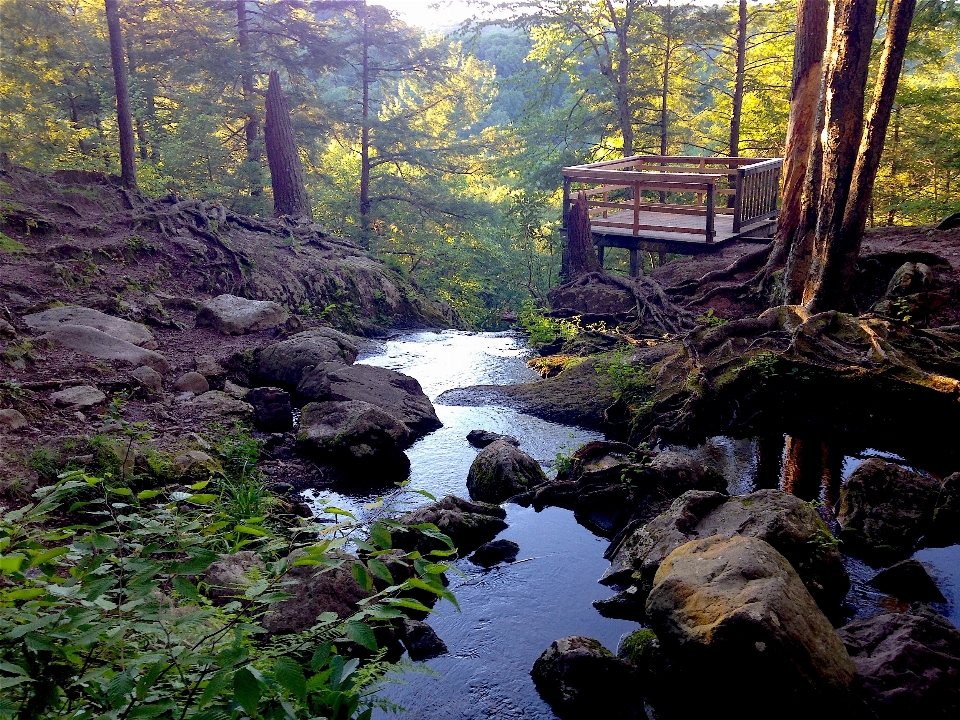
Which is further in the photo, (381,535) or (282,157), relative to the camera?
(282,157)

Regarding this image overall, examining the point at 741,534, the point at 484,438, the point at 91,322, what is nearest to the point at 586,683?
the point at 741,534

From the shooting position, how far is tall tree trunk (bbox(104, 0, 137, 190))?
16719 millimetres

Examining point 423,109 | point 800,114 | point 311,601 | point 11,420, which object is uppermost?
point 423,109

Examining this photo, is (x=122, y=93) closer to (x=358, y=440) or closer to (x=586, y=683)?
(x=358, y=440)

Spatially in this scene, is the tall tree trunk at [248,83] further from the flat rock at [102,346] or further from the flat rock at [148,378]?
the flat rock at [148,378]

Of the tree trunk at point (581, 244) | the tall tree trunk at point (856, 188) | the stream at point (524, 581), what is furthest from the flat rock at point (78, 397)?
the tree trunk at point (581, 244)

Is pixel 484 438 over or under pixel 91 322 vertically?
under

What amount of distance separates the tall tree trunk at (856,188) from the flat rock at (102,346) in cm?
955

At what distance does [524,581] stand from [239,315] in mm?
8723

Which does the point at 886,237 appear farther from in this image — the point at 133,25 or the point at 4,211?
the point at 133,25

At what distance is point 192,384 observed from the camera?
10555mm

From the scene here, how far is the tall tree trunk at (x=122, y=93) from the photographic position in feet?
54.9

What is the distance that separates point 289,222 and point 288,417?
11791mm

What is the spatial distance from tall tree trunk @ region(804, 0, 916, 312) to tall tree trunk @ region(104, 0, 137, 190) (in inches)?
597
